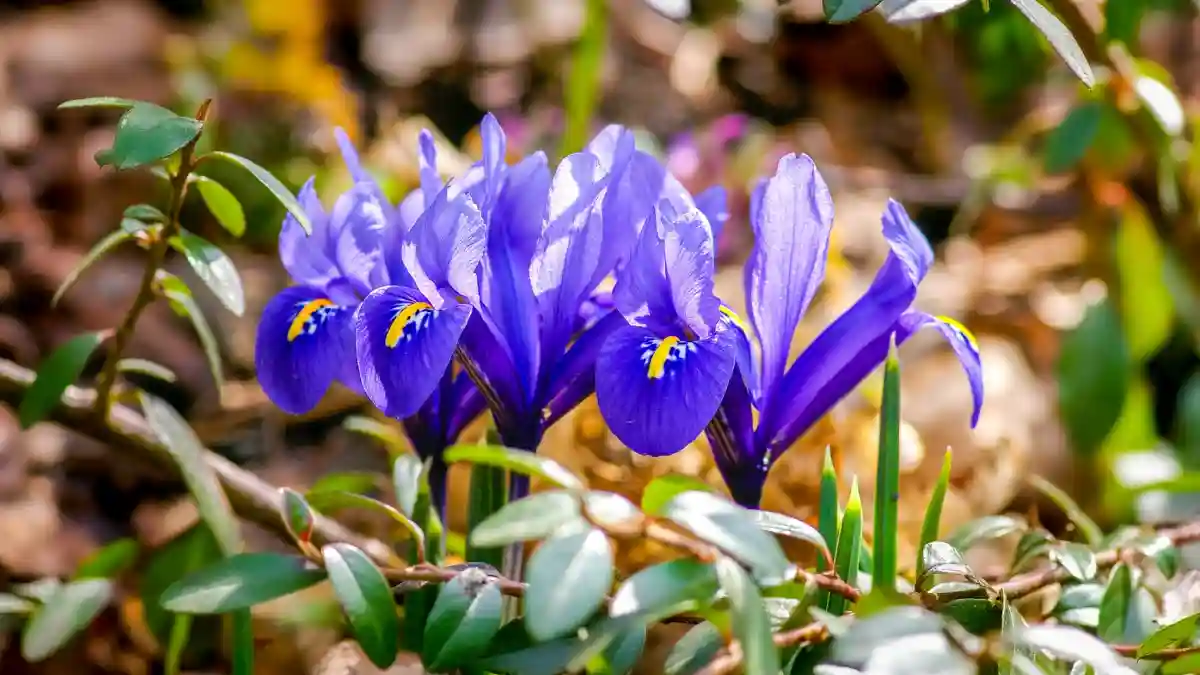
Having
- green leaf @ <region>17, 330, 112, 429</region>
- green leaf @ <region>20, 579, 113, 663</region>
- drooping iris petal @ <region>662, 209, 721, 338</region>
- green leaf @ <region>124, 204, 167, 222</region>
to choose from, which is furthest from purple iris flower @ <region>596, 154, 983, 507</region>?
green leaf @ <region>20, 579, 113, 663</region>

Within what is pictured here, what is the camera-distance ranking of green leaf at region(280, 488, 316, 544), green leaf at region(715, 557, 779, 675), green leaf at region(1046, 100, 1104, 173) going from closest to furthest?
green leaf at region(715, 557, 779, 675)
green leaf at region(280, 488, 316, 544)
green leaf at region(1046, 100, 1104, 173)

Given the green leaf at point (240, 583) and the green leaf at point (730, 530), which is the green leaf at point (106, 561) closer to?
the green leaf at point (240, 583)

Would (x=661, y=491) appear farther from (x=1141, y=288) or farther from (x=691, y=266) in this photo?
(x=1141, y=288)

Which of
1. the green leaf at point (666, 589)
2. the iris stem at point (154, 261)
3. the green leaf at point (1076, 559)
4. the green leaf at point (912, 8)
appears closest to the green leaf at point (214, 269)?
the iris stem at point (154, 261)

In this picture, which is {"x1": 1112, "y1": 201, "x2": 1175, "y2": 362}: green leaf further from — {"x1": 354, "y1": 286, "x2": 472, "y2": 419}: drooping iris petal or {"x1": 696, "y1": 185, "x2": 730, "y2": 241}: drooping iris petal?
{"x1": 354, "y1": 286, "x2": 472, "y2": 419}: drooping iris petal

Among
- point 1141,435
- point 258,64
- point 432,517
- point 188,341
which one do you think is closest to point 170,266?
point 188,341
